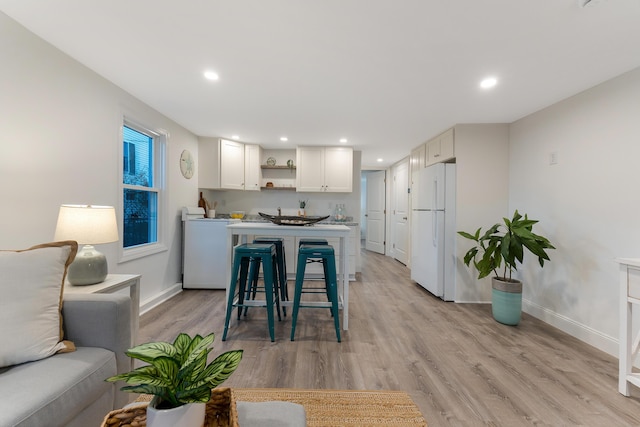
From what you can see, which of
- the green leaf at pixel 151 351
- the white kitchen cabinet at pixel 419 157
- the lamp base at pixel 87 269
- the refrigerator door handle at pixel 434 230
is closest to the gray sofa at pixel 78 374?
the lamp base at pixel 87 269

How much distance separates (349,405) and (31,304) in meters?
1.62

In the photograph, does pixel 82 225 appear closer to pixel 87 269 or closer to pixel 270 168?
pixel 87 269

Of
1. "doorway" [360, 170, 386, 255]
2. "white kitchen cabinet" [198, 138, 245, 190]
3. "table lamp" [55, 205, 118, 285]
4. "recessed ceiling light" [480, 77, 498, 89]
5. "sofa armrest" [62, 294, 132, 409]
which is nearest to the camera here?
"sofa armrest" [62, 294, 132, 409]

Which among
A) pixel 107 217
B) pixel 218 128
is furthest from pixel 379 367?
pixel 218 128

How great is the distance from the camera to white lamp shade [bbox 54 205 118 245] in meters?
1.52

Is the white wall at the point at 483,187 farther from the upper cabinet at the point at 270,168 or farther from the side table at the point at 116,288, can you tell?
the side table at the point at 116,288

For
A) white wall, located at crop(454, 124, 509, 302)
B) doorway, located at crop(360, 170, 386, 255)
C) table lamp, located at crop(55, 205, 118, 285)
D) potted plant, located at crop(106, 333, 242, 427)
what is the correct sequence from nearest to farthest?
potted plant, located at crop(106, 333, 242, 427)
table lamp, located at crop(55, 205, 118, 285)
white wall, located at crop(454, 124, 509, 302)
doorway, located at crop(360, 170, 386, 255)

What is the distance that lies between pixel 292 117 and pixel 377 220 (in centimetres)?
447

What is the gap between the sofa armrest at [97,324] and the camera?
4.08 feet

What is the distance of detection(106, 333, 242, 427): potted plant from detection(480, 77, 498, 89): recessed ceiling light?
2.75m

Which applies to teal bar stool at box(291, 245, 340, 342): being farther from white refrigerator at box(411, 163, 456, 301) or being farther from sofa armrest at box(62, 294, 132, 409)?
white refrigerator at box(411, 163, 456, 301)

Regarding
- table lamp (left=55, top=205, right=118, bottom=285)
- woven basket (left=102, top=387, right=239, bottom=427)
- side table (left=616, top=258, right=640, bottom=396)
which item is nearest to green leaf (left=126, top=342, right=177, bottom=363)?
woven basket (left=102, top=387, right=239, bottom=427)

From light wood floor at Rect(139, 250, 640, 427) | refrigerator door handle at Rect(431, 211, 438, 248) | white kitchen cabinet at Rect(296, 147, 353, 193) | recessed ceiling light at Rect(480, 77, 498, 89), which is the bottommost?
light wood floor at Rect(139, 250, 640, 427)

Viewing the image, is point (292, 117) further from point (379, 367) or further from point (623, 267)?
point (623, 267)
